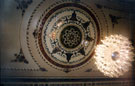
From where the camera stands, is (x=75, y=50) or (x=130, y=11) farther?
(x=130, y=11)

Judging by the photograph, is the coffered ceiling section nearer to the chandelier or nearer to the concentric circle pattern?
the concentric circle pattern

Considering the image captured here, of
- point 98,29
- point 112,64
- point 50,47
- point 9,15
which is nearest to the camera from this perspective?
point 112,64

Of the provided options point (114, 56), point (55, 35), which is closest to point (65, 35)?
point (55, 35)

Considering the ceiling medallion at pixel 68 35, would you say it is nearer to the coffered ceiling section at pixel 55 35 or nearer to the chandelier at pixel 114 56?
the coffered ceiling section at pixel 55 35

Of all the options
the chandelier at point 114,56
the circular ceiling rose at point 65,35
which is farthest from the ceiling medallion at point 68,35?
the chandelier at point 114,56

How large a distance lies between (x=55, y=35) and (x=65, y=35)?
0.21 metres

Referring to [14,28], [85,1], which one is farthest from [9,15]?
[85,1]

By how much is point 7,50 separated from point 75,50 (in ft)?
4.45

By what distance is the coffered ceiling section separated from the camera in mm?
3006

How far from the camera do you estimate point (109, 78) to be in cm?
369

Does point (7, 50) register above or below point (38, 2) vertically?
below

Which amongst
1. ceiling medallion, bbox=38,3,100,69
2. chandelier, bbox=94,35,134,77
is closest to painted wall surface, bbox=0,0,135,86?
ceiling medallion, bbox=38,3,100,69

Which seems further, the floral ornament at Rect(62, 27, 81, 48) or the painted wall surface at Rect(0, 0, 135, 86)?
the floral ornament at Rect(62, 27, 81, 48)

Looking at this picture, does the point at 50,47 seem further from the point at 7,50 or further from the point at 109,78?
the point at 109,78
